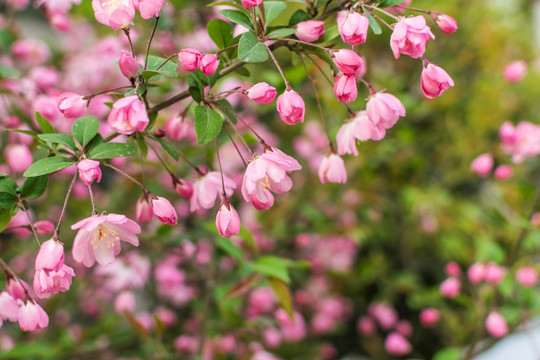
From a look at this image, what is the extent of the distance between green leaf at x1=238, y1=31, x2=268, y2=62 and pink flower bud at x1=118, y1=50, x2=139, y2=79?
0.13 m

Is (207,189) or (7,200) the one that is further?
(207,189)

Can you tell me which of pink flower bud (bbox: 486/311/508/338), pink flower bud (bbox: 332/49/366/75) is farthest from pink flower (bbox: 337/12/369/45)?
pink flower bud (bbox: 486/311/508/338)

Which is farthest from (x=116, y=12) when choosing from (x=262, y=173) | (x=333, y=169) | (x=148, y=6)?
(x=333, y=169)

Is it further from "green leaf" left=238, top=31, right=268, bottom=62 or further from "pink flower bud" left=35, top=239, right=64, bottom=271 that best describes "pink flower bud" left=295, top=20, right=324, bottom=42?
"pink flower bud" left=35, top=239, right=64, bottom=271

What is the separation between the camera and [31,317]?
58 cm

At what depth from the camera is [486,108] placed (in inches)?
81.1

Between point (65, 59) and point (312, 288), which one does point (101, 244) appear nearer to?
point (65, 59)

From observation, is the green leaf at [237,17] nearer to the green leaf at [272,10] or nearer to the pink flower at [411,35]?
the green leaf at [272,10]

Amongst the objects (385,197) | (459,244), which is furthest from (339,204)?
(459,244)

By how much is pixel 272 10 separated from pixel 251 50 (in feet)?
0.47

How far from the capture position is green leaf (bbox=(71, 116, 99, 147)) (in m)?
0.58

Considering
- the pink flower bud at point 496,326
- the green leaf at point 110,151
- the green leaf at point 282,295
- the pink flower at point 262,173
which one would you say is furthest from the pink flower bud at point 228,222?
the pink flower bud at point 496,326

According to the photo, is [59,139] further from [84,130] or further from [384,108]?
[384,108]

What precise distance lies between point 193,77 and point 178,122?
6.8 inches
